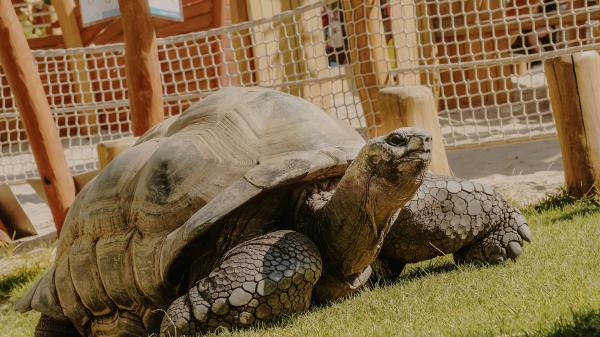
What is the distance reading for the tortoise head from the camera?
3.03 metres

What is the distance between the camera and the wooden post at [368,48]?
702 centimetres

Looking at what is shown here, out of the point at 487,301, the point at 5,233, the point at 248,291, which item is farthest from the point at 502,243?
the point at 5,233

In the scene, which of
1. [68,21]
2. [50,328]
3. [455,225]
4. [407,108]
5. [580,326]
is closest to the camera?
[580,326]

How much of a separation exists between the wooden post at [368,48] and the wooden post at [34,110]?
8.34 ft

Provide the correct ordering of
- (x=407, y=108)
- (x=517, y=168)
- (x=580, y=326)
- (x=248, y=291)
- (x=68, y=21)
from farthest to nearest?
(x=68, y=21) < (x=517, y=168) < (x=407, y=108) < (x=248, y=291) < (x=580, y=326)

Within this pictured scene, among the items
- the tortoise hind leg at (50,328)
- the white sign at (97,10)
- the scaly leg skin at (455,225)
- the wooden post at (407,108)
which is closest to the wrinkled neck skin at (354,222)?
the scaly leg skin at (455,225)

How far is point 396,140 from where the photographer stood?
10.0ft

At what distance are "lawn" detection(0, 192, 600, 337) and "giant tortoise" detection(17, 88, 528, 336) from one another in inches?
5.7

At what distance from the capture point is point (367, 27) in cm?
700

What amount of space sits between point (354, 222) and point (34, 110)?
3.93 metres

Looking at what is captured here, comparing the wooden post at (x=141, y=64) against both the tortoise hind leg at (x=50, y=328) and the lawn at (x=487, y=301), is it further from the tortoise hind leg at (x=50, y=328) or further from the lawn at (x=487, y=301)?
the lawn at (x=487, y=301)

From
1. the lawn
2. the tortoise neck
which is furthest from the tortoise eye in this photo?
the lawn

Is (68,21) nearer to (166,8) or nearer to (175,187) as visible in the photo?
(166,8)

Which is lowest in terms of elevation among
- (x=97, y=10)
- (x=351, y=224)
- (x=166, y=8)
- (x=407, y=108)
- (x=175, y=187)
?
(x=351, y=224)
